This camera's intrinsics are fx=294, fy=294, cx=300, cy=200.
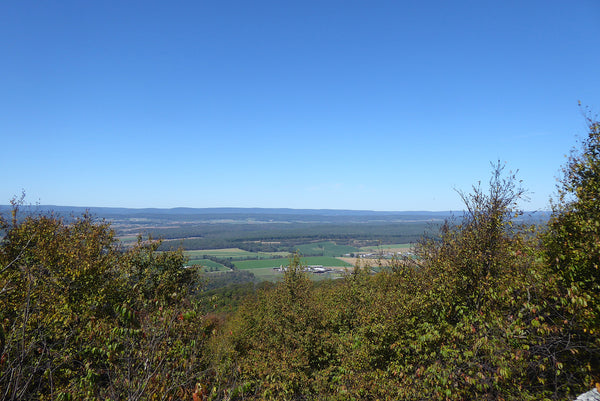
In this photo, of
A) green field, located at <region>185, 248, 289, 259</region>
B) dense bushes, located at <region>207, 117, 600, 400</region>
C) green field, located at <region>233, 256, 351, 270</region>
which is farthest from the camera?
green field, located at <region>185, 248, 289, 259</region>

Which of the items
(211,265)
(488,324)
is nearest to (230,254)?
(211,265)

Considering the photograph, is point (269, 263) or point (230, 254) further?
point (230, 254)

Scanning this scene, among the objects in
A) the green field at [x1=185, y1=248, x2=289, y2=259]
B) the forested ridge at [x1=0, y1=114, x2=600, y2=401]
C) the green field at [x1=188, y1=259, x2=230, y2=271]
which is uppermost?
the forested ridge at [x1=0, y1=114, x2=600, y2=401]

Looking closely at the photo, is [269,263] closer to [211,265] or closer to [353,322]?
[211,265]

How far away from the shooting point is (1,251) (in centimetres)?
1714

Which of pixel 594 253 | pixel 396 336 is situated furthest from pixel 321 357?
pixel 594 253

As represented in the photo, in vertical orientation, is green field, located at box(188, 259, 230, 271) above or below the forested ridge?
below

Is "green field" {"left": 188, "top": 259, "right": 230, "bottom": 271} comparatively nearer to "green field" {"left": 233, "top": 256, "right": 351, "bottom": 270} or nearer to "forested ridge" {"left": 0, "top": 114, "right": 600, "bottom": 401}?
"green field" {"left": 233, "top": 256, "right": 351, "bottom": 270}

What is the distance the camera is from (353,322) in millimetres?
22625

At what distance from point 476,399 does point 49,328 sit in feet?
52.3

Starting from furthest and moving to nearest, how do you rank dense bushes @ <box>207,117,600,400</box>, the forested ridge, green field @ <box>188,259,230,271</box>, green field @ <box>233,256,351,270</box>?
1. green field @ <box>233,256,351,270</box>
2. green field @ <box>188,259,230,271</box>
3. dense bushes @ <box>207,117,600,400</box>
4. the forested ridge

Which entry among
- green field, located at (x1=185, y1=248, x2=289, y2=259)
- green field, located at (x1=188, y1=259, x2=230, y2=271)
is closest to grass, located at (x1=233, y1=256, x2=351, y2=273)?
green field, located at (x1=188, y1=259, x2=230, y2=271)

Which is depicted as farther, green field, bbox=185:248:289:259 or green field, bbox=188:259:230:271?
green field, bbox=185:248:289:259

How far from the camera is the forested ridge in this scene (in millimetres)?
7027
